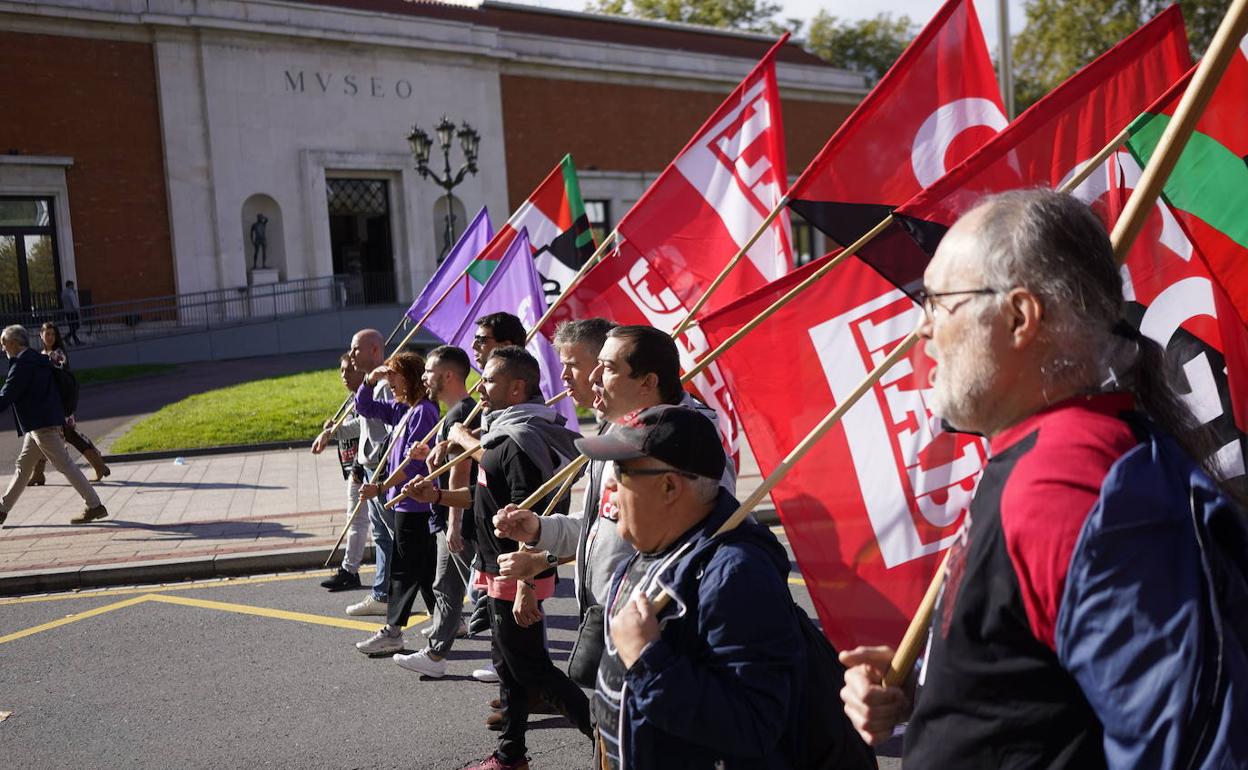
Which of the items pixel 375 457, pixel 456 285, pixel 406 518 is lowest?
pixel 406 518

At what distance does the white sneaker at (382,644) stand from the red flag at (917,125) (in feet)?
10.5

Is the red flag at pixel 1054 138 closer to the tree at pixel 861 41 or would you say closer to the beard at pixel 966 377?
the beard at pixel 966 377

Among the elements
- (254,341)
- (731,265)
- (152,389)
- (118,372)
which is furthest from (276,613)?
(254,341)

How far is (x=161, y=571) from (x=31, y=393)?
302cm

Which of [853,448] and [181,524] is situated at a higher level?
[853,448]

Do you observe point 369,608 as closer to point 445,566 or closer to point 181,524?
point 445,566

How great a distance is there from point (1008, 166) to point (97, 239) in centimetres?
2901

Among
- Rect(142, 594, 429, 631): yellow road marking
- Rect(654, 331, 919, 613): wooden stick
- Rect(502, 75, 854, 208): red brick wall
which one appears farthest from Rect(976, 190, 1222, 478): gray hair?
Rect(502, 75, 854, 208): red brick wall

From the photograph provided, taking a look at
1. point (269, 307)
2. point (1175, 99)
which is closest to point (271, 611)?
point (1175, 99)

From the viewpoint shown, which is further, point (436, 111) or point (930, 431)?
point (436, 111)

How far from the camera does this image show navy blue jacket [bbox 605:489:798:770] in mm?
2080

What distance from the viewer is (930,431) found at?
3496 mm

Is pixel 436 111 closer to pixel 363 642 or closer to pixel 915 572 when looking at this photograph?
pixel 363 642

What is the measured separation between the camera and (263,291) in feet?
97.9
